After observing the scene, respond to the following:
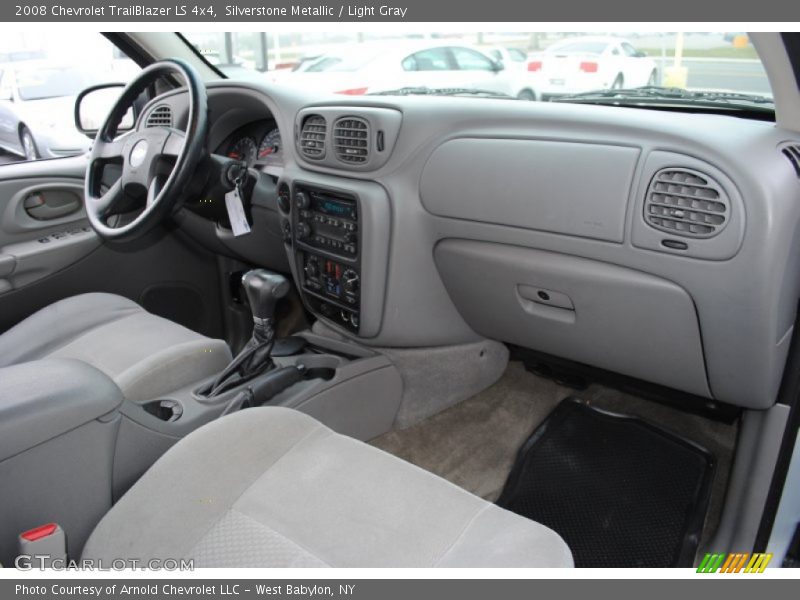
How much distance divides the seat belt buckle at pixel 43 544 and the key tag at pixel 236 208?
1165mm

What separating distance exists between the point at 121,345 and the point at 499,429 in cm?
118

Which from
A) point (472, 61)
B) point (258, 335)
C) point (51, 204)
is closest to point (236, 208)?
point (258, 335)

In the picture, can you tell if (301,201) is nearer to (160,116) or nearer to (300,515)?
(160,116)

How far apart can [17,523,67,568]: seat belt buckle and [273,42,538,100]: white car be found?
163cm

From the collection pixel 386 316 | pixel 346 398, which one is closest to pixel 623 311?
pixel 386 316

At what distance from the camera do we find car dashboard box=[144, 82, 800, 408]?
4.82ft

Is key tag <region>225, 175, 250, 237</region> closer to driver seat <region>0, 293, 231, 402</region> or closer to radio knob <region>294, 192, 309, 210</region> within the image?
radio knob <region>294, 192, 309, 210</region>

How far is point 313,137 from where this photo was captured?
2174 millimetres

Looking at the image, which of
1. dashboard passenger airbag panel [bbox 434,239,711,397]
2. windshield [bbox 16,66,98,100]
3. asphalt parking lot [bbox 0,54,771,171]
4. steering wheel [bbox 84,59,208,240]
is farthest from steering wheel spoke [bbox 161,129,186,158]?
asphalt parking lot [bbox 0,54,771,171]

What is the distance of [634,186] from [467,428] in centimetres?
108

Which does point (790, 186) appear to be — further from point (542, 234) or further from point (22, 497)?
point (22, 497)

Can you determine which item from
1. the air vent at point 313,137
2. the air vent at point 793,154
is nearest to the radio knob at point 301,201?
the air vent at point 313,137

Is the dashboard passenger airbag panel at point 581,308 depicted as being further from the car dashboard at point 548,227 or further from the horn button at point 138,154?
the horn button at point 138,154

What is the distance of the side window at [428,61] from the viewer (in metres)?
2.98
